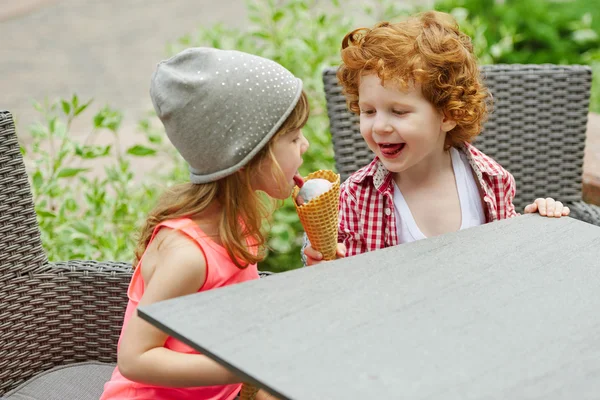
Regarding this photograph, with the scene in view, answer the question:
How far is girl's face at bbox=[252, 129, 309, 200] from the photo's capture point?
167cm

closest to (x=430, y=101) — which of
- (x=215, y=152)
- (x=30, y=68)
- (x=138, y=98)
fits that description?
(x=215, y=152)

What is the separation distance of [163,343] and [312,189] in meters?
0.44

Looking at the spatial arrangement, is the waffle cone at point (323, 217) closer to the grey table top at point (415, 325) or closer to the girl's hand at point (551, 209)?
the grey table top at point (415, 325)

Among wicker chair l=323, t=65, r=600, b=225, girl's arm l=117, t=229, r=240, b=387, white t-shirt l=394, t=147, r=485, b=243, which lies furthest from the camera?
wicker chair l=323, t=65, r=600, b=225

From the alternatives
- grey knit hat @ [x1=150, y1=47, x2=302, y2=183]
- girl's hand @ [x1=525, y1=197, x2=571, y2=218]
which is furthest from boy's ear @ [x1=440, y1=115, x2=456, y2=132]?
grey knit hat @ [x1=150, y1=47, x2=302, y2=183]

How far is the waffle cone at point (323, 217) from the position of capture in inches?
68.6

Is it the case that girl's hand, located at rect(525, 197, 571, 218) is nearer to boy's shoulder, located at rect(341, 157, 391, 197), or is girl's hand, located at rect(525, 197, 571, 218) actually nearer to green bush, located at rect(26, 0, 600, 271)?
boy's shoulder, located at rect(341, 157, 391, 197)

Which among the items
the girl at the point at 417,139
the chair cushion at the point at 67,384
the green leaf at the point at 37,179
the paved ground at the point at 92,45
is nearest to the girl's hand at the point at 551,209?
the girl at the point at 417,139

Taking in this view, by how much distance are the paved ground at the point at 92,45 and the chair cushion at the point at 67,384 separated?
2.84m

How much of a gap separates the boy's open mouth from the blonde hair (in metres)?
0.39

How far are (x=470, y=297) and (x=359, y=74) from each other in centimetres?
75

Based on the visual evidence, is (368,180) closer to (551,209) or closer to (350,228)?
(350,228)

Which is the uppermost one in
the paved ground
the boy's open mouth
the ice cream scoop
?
the ice cream scoop

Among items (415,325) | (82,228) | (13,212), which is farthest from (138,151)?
(415,325)
